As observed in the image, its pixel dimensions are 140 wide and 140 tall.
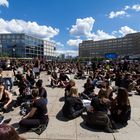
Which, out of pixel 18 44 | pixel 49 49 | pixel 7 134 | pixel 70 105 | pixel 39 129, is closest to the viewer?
pixel 7 134

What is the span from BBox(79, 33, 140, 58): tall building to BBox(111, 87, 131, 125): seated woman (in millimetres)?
129167

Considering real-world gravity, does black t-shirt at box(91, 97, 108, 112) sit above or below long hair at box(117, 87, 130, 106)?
below

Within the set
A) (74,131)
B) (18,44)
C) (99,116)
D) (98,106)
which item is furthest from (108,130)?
(18,44)

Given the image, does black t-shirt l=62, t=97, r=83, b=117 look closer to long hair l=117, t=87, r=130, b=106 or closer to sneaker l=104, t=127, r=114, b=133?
long hair l=117, t=87, r=130, b=106

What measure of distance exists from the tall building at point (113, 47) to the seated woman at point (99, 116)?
5100 inches

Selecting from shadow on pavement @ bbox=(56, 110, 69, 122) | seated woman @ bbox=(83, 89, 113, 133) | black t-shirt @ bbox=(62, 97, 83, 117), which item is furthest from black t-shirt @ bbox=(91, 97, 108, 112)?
shadow on pavement @ bbox=(56, 110, 69, 122)

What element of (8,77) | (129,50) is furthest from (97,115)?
(129,50)

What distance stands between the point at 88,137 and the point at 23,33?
117787mm

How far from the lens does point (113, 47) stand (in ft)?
524

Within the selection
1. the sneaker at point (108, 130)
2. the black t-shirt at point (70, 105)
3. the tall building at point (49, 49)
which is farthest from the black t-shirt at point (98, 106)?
the tall building at point (49, 49)

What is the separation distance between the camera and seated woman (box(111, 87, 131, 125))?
8.50m

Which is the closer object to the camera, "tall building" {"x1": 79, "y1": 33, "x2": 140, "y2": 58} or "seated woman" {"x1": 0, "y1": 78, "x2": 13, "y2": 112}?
"seated woman" {"x1": 0, "y1": 78, "x2": 13, "y2": 112}

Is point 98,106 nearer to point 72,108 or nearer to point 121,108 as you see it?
point 121,108

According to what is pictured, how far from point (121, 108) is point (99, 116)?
941 millimetres
